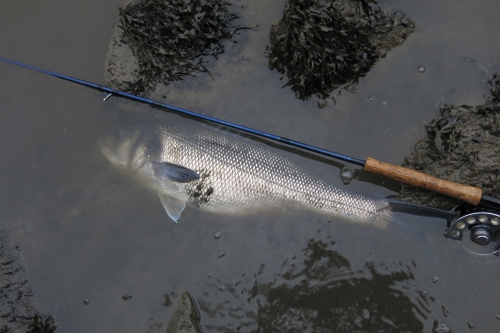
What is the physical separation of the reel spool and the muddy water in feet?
0.37

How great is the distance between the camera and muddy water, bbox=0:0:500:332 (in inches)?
146

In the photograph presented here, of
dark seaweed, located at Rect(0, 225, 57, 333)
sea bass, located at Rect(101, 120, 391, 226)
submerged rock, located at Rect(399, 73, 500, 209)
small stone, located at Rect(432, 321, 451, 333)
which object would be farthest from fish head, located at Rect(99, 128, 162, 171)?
small stone, located at Rect(432, 321, 451, 333)

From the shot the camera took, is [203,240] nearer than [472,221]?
No

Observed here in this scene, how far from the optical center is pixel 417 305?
3646 mm

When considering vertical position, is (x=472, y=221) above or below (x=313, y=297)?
above

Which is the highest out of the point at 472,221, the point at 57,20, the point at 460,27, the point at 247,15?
the point at 460,27

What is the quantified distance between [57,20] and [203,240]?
3.29 metres

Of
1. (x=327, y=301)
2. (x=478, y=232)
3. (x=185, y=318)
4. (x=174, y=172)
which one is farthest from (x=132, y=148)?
(x=478, y=232)

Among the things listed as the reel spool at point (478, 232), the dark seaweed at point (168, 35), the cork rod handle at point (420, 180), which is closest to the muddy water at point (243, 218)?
the reel spool at point (478, 232)

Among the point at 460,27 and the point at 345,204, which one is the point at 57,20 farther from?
the point at 460,27

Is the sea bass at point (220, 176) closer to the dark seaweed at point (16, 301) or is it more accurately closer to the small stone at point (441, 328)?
the small stone at point (441, 328)

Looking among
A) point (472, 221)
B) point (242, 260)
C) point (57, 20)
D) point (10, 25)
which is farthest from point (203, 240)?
point (10, 25)

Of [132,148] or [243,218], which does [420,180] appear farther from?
[132,148]

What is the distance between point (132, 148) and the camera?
13.6 ft
